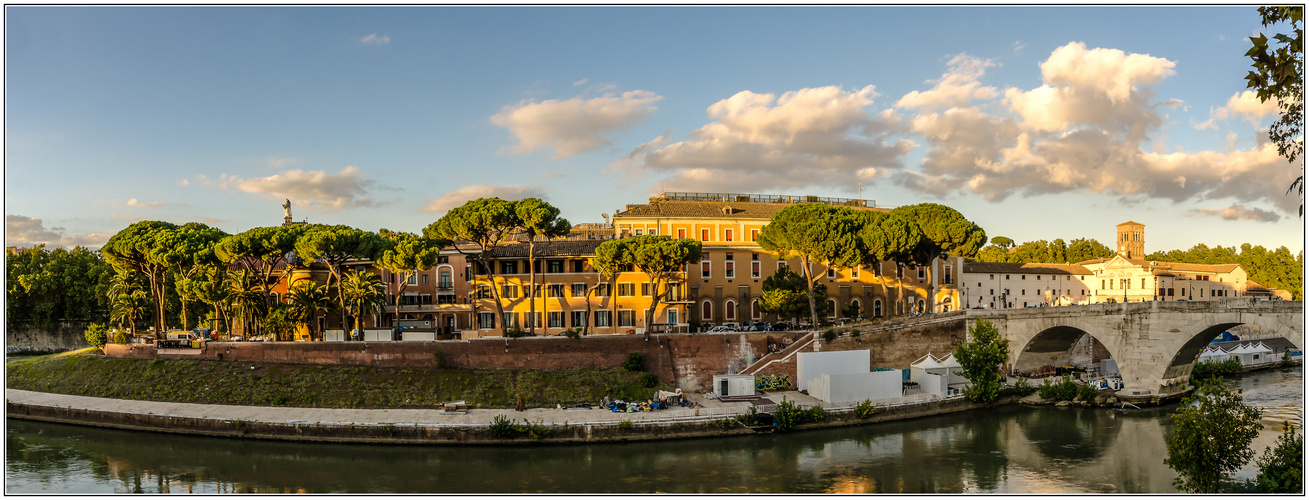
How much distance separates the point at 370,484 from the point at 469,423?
19.0ft

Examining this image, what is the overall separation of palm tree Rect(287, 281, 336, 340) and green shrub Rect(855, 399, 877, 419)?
91.9 feet

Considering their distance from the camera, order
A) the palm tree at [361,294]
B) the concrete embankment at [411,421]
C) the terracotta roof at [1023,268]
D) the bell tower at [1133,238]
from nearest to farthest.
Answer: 1. the concrete embankment at [411,421]
2. the palm tree at [361,294]
3. the terracotta roof at [1023,268]
4. the bell tower at [1133,238]

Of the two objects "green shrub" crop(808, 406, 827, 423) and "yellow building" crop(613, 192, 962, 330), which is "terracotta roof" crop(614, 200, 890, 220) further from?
"green shrub" crop(808, 406, 827, 423)

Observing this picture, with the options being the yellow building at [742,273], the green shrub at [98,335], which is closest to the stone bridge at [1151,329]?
the yellow building at [742,273]

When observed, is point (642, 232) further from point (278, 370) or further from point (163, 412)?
point (163, 412)

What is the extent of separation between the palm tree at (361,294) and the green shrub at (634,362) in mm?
13982

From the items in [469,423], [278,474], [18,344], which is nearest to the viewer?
[278,474]

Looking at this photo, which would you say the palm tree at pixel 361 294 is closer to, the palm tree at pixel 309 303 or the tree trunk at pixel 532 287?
the palm tree at pixel 309 303

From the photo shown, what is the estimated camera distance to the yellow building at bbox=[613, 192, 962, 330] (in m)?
52.3

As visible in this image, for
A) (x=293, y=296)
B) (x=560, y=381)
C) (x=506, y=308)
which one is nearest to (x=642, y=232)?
(x=506, y=308)

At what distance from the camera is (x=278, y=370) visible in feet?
124

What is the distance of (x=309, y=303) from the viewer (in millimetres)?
40844

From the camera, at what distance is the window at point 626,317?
47844 millimetres

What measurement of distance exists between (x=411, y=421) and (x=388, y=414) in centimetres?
228
